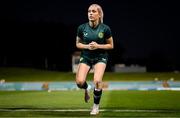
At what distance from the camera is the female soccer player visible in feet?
A: 33.9

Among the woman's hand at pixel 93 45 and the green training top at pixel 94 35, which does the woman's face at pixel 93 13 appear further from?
the woman's hand at pixel 93 45

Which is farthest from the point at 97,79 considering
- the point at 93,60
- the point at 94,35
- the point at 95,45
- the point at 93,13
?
the point at 93,13

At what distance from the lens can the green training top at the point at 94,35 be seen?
10.4 metres

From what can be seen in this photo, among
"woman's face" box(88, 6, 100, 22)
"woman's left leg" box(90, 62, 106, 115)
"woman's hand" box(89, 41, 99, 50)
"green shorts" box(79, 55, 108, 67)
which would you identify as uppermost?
"woman's face" box(88, 6, 100, 22)

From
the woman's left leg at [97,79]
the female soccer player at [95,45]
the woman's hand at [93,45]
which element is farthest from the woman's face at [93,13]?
the woman's left leg at [97,79]

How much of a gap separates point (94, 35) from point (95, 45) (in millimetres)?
288

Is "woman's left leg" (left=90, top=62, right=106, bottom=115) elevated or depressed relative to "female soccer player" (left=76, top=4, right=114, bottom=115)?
depressed

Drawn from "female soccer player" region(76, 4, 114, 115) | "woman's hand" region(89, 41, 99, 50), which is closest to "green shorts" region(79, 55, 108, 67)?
"female soccer player" region(76, 4, 114, 115)

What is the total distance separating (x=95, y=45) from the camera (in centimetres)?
1027

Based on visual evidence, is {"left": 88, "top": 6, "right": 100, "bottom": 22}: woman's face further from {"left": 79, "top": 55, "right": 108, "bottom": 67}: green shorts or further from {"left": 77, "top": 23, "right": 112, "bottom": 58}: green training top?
{"left": 79, "top": 55, "right": 108, "bottom": 67}: green shorts

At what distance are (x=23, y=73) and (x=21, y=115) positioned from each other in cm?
4042

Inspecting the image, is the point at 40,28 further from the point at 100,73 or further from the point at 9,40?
the point at 100,73

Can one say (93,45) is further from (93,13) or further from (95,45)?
(93,13)

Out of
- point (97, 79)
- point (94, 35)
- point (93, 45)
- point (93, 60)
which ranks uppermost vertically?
point (94, 35)
